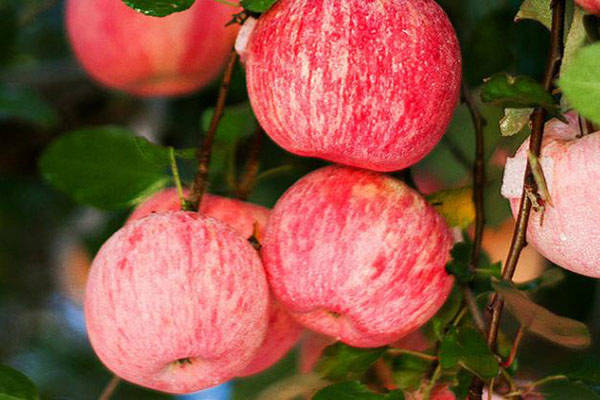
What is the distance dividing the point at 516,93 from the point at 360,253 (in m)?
0.16

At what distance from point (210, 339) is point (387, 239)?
0.46 feet

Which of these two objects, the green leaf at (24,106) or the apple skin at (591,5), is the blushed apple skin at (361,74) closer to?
the apple skin at (591,5)

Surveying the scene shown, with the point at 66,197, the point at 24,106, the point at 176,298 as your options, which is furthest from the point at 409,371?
the point at 66,197

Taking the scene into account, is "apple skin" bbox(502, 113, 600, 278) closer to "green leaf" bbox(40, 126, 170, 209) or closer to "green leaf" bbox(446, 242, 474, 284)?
"green leaf" bbox(446, 242, 474, 284)

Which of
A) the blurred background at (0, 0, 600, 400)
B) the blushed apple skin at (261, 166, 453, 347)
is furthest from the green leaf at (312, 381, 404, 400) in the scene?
the blurred background at (0, 0, 600, 400)

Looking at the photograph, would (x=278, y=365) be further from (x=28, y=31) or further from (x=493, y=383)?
(x=28, y=31)

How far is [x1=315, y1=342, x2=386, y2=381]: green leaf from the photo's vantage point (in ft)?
2.31

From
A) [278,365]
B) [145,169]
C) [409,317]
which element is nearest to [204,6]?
[145,169]

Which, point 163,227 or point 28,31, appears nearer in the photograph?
point 163,227

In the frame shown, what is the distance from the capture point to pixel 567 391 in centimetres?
67

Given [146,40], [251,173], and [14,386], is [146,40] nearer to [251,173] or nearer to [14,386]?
[251,173]

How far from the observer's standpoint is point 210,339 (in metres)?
0.60

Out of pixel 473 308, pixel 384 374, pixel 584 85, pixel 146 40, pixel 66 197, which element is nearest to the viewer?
pixel 584 85

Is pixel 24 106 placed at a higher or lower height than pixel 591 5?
lower
